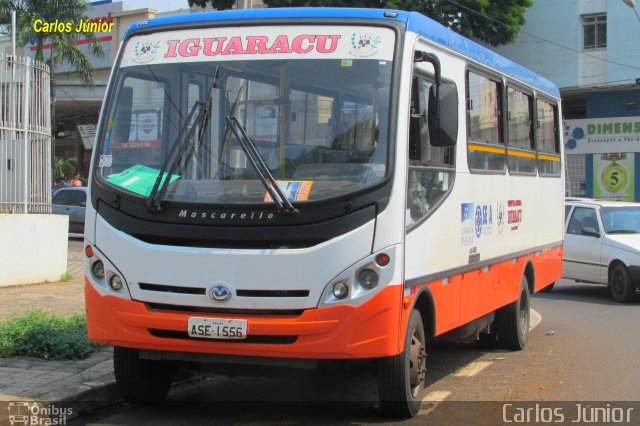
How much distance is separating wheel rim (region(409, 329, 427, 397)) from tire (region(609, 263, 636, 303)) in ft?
28.7

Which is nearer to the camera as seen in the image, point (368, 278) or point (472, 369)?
point (368, 278)

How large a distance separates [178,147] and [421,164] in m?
1.77

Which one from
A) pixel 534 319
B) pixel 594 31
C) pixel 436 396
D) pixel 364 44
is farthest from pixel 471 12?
pixel 364 44

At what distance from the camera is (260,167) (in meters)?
5.65

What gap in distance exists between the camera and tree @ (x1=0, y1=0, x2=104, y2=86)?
3275 centimetres

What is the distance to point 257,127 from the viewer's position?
5.87 meters

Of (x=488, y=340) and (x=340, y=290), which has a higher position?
(x=340, y=290)

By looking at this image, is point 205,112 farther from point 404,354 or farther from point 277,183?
point 404,354

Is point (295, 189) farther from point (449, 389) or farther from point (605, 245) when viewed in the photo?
point (605, 245)

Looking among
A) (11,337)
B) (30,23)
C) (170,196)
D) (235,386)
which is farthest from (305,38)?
(30,23)

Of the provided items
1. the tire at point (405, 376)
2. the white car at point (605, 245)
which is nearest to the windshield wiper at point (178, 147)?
the tire at point (405, 376)

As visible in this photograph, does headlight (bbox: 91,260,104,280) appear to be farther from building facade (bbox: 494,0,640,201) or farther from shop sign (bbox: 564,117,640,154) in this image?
shop sign (bbox: 564,117,640,154)

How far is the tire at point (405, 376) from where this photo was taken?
5758 mm

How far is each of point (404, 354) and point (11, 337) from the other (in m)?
3.73
